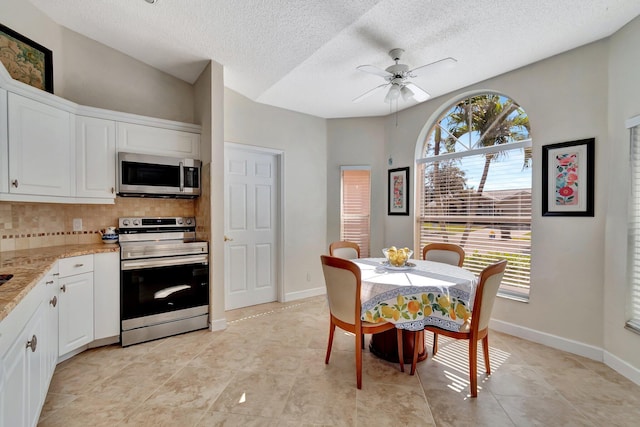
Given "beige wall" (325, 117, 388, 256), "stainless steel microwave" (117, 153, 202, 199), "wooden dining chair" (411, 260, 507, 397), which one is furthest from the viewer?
"beige wall" (325, 117, 388, 256)

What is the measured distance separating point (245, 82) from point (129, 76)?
47.9 inches

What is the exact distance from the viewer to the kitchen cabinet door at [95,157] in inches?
102

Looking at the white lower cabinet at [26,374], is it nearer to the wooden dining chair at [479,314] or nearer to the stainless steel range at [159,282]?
the stainless steel range at [159,282]

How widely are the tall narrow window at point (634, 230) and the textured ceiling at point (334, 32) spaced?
956 millimetres

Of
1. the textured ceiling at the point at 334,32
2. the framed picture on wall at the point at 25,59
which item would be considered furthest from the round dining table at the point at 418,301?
the framed picture on wall at the point at 25,59

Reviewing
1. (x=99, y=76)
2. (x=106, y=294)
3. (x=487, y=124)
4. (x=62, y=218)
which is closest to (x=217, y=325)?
(x=106, y=294)

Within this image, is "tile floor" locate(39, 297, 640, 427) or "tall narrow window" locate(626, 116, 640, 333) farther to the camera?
"tall narrow window" locate(626, 116, 640, 333)

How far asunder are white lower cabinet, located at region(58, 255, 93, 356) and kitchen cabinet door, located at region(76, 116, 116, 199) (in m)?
0.65

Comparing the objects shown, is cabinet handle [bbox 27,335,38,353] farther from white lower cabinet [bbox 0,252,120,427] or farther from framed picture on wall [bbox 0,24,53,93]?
framed picture on wall [bbox 0,24,53,93]

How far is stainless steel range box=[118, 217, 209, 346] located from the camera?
266 cm

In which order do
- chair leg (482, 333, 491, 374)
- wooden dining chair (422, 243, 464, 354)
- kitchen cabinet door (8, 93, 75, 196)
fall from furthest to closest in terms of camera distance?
1. wooden dining chair (422, 243, 464, 354)
2. chair leg (482, 333, 491, 374)
3. kitchen cabinet door (8, 93, 75, 196)

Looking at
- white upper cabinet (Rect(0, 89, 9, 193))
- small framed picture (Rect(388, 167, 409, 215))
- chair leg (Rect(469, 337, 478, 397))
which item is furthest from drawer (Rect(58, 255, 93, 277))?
small framed picture (Rect(388, 167, 409, 215))

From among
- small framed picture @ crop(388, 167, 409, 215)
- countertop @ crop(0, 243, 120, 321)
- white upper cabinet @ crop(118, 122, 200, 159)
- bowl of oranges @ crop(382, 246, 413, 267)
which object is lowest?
bowl of oranges @ crop(382, 246, 413, 267)

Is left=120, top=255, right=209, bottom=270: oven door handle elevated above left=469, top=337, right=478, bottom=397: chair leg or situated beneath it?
elevated above
